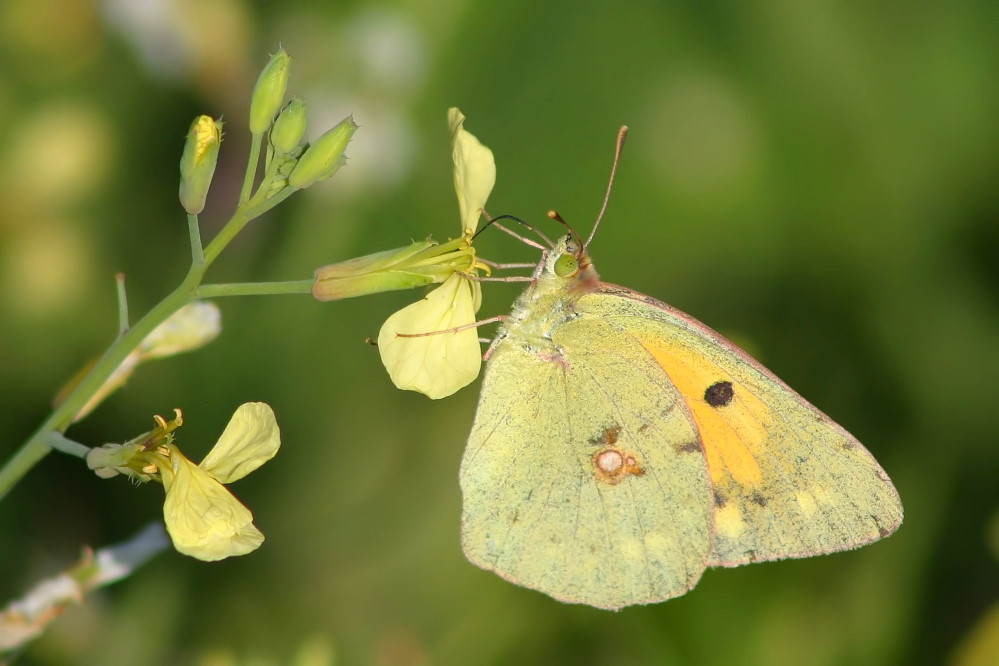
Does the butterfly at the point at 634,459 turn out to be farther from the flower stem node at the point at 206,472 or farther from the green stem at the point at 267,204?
the green stem at the point at 267,204

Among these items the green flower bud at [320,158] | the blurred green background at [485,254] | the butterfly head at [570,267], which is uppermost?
the green flower bud at [320,158]

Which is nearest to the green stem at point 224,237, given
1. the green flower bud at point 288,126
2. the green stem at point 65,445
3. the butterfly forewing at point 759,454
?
the green flower bud at point 288,126

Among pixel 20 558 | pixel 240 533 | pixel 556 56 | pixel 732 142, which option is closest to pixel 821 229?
pixel 732 142

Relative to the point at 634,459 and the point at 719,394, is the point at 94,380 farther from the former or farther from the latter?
the point at 719,394

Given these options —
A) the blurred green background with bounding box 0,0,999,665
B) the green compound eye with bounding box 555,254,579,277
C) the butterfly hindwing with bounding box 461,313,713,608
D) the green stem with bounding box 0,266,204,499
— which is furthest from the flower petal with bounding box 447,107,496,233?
the blurred green background with bounding box 0,0,999,665

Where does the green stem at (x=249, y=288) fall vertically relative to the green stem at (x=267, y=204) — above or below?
below

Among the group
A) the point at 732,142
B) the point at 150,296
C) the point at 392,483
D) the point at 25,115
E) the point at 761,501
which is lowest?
the point at 392,483

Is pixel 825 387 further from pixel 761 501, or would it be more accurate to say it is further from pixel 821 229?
pixel 761 501
